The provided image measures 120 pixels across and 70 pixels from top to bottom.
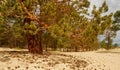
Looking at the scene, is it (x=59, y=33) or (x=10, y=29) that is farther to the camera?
(x=10, y=29)

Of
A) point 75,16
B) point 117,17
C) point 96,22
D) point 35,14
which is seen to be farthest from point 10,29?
point 117,17

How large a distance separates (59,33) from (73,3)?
504 centimetres

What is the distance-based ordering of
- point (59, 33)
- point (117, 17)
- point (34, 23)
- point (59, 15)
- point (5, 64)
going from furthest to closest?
1. point (117, 17)
2. point (59, 15)
3. point (34, 23)
4. point (59, 33)
5. point (5, 64)

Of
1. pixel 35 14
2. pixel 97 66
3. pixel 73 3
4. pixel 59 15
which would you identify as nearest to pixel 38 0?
pixel 35 14

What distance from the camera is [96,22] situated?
17.9 meters

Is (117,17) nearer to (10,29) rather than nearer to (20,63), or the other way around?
(10,29)

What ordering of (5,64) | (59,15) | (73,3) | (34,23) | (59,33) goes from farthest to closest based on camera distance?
(73,3)
(59,15)
(34,23)
(59,33)
(5,64)

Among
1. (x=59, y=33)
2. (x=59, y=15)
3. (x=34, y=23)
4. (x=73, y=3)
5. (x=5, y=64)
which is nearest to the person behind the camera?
(x=5, y=64)

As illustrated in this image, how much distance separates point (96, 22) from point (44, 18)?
142 inches

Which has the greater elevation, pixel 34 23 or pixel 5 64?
pixel 34 23

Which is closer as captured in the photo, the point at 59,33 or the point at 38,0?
the point at 59,33

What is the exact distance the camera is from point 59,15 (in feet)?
65.0

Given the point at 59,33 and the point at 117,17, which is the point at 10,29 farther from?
the point at 117,17

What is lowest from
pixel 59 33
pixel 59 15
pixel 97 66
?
pixel 97 66
